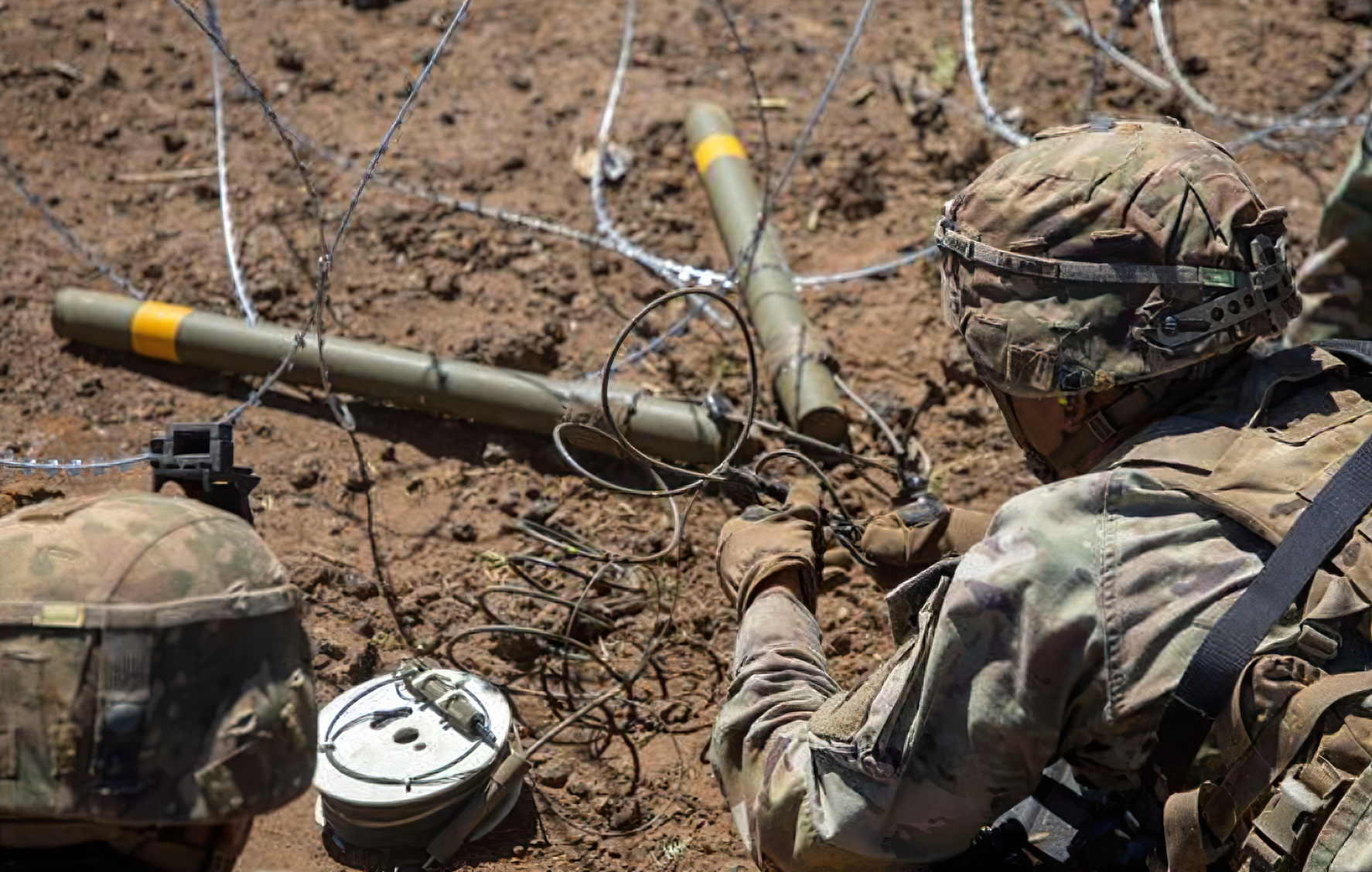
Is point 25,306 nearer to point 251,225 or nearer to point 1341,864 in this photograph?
point 251,225

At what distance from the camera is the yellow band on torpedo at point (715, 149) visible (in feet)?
20.6

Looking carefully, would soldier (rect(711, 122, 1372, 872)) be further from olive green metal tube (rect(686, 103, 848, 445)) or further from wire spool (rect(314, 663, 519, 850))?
olive green metal tube (rect(686, 103, 848, 445))

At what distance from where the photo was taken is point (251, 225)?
605cm

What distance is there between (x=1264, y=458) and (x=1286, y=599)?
1.11 ft

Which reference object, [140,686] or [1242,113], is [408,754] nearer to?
[140,686]

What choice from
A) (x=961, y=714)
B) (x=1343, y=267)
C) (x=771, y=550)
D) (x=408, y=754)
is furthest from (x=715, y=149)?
(x=961, y=714)

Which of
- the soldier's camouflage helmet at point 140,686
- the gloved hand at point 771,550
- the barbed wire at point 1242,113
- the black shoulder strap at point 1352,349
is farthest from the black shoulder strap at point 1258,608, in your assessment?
the barbed wire at point 1242,113

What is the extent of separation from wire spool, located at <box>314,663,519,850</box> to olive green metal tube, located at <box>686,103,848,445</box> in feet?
5.85

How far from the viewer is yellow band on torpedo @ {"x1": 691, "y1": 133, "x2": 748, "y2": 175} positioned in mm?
6293

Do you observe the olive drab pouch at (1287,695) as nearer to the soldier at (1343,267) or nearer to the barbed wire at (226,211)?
the soldier at (1343,267)

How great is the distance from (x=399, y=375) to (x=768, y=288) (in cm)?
159

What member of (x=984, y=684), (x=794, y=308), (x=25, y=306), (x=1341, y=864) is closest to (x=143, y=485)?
(x=25, y=306)

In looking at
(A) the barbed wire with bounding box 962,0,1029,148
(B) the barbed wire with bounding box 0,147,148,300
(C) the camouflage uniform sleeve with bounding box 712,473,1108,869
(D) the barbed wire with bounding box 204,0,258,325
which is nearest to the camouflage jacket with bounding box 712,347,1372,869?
(C) the camouflage uniform sleeve with bounding box 712,473,1108,869

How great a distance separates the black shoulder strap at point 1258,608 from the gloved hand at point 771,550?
1135 millimetres
